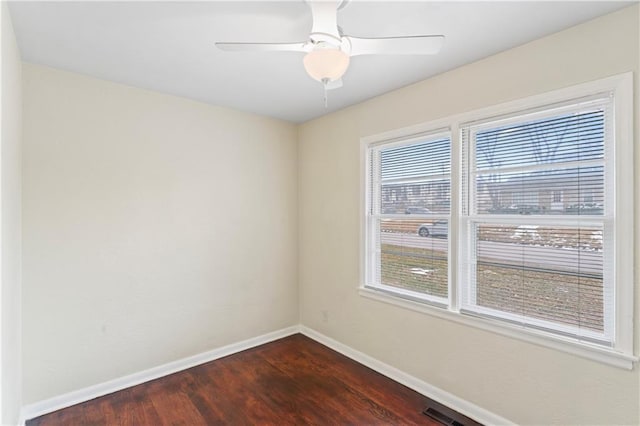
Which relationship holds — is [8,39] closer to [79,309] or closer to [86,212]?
[86,212]

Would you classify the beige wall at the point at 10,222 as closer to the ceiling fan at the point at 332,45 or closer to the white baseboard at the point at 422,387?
the ceiling fan at the point at 332,45

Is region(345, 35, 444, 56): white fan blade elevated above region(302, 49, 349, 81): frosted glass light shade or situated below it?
above

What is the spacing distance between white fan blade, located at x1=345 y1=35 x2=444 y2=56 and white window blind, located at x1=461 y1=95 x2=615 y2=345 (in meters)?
1.02

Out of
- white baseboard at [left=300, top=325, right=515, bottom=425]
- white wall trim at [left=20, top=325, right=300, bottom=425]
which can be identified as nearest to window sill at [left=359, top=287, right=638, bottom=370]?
white baseboard at [left=300, top=325, right=515, bottom=425]

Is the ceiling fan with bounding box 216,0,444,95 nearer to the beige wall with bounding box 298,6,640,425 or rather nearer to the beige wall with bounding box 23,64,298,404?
the beige wall with bounding box 298,6,640,425

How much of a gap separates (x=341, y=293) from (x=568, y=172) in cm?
227

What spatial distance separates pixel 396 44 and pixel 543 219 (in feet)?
4.81

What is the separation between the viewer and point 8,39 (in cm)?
173

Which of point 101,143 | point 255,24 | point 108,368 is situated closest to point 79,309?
point 108,368

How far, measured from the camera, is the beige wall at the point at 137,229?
240 cm

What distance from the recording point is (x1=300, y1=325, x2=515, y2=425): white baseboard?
2.25 metres

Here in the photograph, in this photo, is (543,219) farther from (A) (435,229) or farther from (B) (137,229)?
(B) (137,229)

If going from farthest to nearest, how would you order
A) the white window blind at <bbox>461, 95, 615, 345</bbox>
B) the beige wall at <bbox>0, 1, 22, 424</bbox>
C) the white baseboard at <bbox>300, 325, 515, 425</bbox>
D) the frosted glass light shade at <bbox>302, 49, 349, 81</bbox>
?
the white baseboard at <bbox>300, 325, 515, 425</bbox>, the white window blind at <bbox>461, 95, 615, 345</bbox>, the beige wall at <bbox>0, 1, 22, 424</bbox>, the frosted glass light shade at <bbox>302, 49, 349, 81</bbox>

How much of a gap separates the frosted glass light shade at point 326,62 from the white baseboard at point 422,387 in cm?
247
